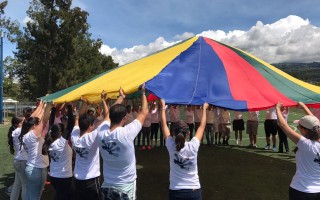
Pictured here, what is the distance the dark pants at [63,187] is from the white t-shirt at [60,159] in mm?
50

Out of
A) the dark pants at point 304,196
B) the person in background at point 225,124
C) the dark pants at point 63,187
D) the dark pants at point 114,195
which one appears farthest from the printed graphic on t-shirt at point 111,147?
the person in background at point 225,124

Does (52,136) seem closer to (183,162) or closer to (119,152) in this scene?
(119,152)

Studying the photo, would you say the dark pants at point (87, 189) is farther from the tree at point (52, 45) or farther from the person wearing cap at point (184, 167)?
the tree at point (52, 45)

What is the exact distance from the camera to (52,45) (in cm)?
2666

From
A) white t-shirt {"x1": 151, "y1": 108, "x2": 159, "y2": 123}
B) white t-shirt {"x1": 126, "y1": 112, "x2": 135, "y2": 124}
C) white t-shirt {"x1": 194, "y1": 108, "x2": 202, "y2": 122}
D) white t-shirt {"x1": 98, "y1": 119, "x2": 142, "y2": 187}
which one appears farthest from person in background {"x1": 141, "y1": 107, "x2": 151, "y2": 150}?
white t-shirt {"x1": 98, "y1": 119, "x2": 142, "y2": 187}

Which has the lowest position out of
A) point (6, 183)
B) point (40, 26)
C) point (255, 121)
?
point (6, 183)

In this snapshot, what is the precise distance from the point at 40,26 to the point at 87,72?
5.94 m

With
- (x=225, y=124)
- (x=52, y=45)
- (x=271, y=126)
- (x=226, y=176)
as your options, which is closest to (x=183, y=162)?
(x=226, y=176)

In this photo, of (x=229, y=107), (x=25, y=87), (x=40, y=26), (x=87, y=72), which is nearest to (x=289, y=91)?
(x=229, y=107)

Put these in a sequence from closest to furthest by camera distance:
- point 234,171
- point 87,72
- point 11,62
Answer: point 234,171
point 87,72
point 11,62

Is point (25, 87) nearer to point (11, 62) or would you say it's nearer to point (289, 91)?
point (11, 62)

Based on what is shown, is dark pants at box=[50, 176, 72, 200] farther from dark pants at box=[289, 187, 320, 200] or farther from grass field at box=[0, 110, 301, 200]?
dark pants at box=[289, 187, 320, 200]

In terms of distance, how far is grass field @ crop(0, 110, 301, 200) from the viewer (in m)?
5.59

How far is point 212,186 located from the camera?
5.90 meters
